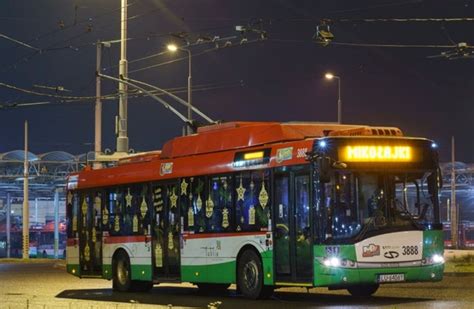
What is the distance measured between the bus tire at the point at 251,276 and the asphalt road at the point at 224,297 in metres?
0.20

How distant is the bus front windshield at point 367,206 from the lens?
15.7 m

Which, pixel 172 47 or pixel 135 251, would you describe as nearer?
pixel 135 251

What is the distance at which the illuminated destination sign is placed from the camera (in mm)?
16031

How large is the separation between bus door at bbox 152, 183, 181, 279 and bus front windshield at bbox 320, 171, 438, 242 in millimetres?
5101

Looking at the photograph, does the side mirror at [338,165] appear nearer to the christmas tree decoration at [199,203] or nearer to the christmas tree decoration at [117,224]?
the christmas tree decoration at [199,203]

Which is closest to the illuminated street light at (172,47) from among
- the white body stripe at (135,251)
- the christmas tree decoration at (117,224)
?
the christmas tree decoration at (117,224)

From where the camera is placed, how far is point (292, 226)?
54.3 ft

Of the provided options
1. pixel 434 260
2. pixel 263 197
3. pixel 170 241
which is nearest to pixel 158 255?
pixel 170 241

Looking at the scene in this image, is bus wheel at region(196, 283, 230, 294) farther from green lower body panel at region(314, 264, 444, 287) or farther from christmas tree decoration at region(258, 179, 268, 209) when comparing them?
green lower body panel at region(314, 264, 444, 287)

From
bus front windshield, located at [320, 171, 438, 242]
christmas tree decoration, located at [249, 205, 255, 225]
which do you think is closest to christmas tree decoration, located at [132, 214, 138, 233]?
christmas tree decoration, located at [249, 205, 255, 225]

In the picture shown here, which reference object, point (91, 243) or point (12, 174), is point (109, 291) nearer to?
point (91, 243)

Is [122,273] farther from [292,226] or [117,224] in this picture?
[292,226]

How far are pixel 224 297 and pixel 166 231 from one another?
7.18 ft

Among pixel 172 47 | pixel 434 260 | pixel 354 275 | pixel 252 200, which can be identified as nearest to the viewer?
pixel 354 275
